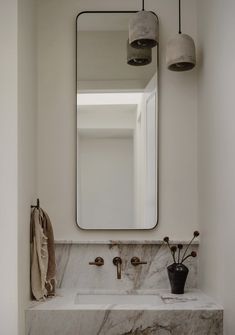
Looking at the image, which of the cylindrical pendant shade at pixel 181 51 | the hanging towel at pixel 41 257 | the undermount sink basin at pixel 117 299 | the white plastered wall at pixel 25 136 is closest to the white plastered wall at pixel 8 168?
the white plastered wall at pixel 25 136

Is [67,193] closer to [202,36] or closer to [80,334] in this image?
[80,334]

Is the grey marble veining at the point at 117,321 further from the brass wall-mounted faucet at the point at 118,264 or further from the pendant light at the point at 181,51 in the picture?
the pendant light at the point at 181,51

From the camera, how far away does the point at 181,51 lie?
2.59 meters

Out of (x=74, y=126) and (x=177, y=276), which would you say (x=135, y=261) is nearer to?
(x=177, y=276)

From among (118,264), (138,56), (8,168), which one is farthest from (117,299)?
(138,56)

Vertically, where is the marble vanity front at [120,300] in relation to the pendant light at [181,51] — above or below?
below

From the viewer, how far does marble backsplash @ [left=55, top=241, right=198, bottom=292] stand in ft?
9.14

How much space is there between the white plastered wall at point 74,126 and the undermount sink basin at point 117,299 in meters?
0.36

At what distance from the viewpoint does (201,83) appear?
2.74 m

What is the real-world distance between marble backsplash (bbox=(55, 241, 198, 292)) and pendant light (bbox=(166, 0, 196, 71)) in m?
1.14

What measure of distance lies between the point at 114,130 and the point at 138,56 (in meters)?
0.50

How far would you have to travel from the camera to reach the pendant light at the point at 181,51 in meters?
2.59

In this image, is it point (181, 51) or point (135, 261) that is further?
point (135, 261)

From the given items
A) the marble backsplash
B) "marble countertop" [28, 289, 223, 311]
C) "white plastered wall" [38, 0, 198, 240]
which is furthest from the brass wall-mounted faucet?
"marble countertop" [28, 289, 223, 311]
